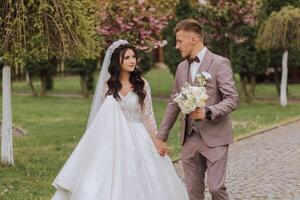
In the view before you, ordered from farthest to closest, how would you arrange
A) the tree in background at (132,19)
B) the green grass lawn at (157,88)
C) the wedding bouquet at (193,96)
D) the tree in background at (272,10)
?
the green grass lawn at (157,88), the tree in background at (272,10), the tree in background at (132,19), the wedding bouquet at (193,96)

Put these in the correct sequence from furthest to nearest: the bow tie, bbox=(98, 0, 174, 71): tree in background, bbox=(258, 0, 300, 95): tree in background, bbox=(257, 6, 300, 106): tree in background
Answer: bbox=(258, 0, 300, 95): tree in background, bbox=(257, 6, 300, 106): tree in background, bbox=(98, 0, 174, 71): tree in background, the bow tie

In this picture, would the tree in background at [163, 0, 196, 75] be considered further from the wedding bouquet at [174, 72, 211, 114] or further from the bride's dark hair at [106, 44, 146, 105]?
the wedding bouquet at [174, 72, 211, 114]

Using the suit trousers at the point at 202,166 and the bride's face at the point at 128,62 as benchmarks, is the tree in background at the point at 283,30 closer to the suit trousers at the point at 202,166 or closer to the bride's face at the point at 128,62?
the bride's face at the point at 128,62

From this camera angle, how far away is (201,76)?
5.74 m

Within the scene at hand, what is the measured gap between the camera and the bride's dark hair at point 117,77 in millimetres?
7012

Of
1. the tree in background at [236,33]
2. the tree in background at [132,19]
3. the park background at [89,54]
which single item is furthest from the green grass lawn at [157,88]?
the tree in background at [132,19]

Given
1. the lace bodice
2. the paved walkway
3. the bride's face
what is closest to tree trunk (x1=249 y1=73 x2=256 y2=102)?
the paved walkway

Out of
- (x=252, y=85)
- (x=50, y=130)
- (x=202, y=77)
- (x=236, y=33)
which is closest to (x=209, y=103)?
(x=202, y=77)

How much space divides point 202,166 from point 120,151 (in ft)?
3.40

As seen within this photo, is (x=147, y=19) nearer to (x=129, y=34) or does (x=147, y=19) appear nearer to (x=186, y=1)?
(x=129, y=34)

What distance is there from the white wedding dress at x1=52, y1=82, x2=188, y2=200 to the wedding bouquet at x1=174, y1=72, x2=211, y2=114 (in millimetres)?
1362

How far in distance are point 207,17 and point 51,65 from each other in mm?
7918

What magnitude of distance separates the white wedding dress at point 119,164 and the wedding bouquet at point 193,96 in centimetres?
136

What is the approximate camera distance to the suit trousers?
19.4 feet
